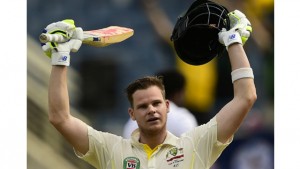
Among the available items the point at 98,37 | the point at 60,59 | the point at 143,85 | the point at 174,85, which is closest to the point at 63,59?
the point at 60,59

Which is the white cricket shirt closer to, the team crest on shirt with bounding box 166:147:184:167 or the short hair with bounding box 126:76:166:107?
the team crest on shirt with bounding box 166:147:184:167

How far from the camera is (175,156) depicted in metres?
3.45

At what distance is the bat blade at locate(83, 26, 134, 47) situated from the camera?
3615mm

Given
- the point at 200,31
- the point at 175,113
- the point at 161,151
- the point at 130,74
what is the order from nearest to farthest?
1. the point at 161,151
2. the point at 200,31
3. the point at 175,113
4. the point at 130,74

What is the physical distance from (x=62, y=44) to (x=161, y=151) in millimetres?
722

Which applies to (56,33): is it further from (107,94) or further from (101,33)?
(107,94)

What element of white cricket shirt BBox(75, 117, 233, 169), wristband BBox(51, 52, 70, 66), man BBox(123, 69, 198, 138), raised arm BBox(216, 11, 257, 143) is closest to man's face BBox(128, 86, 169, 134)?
white cricket shirt BBox(75, 117, 233, 169)

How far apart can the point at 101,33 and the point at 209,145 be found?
840mm

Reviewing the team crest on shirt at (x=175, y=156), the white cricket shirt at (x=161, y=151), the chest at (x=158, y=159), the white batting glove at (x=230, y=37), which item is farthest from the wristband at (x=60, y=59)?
the white batting glove at (x=230, y=37)

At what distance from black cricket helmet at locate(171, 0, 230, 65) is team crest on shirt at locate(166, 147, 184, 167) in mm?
498

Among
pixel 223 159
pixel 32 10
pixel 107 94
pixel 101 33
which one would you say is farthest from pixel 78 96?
pixel 101 33

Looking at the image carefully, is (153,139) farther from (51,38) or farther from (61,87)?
(51,38)

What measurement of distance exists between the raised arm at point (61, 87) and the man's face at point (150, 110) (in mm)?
295

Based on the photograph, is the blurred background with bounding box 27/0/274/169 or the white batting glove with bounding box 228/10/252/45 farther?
the blurred background with bounding box 27/0/274/169
